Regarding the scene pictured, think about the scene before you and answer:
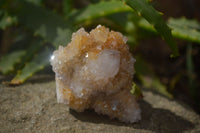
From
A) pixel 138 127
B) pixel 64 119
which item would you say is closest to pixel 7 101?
pixel 64 119

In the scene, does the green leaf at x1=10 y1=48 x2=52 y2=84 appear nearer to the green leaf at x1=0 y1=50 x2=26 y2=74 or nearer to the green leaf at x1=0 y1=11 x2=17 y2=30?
the green leaf at x1=0 y1=50 x2=26 y2=74

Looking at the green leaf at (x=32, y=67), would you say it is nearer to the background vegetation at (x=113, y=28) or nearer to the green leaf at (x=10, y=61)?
the background vegetation at (x=113, y=28)

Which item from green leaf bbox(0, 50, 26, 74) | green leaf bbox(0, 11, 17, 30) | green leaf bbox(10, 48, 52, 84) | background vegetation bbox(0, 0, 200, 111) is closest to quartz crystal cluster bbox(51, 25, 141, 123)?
background vegetation bbox(0, 0, 200, 111)

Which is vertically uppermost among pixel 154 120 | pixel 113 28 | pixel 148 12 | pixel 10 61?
pixel 148 12

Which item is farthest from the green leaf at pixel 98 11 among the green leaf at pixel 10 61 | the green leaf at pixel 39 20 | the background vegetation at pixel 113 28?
the green leaf at pixel 10 61

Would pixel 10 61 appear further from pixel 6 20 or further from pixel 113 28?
pixel 113 28

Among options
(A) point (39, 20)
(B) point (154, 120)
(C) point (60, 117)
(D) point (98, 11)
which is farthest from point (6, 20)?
(B) point (154, 120)
